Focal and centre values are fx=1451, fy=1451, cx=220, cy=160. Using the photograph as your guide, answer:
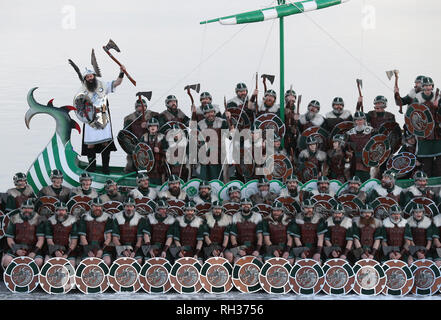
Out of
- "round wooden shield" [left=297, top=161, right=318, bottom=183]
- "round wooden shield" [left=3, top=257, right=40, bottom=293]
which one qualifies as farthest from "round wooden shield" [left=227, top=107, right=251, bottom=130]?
"round wooden shield" [left=3, top=257, right=40, bottom=293]

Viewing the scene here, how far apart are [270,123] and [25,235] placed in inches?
193

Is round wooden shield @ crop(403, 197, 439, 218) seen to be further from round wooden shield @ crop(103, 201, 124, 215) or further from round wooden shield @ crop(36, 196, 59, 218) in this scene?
round wooden shield @ crop(36, 196, 59, 218)

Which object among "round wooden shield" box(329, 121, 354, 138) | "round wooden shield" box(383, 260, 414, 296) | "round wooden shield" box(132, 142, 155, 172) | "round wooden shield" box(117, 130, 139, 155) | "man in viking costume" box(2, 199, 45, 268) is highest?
"round wooden shield" box(329, 121, 354, 138)

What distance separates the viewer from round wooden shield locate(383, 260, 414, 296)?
945 inches

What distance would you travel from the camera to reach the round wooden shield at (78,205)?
2514cm

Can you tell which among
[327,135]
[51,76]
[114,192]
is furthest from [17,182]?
[51,76]

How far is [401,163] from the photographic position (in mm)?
26688

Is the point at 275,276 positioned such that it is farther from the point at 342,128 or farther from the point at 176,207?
the point at 342,128

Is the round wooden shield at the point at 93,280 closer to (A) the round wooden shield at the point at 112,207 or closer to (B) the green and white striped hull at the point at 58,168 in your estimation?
(A) the round wooden shield at the point at 112,207

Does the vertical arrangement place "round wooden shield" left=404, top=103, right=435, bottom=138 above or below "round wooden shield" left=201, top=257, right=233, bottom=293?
above

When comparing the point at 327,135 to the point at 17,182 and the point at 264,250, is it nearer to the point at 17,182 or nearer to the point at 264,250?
the point at 264,250

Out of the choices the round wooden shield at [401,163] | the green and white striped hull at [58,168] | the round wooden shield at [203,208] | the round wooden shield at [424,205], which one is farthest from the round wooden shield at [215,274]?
the round wooden shield at [401,163]

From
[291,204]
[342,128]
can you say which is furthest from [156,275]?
[342,128]

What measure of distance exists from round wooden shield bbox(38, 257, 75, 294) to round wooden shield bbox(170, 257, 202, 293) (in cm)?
171
